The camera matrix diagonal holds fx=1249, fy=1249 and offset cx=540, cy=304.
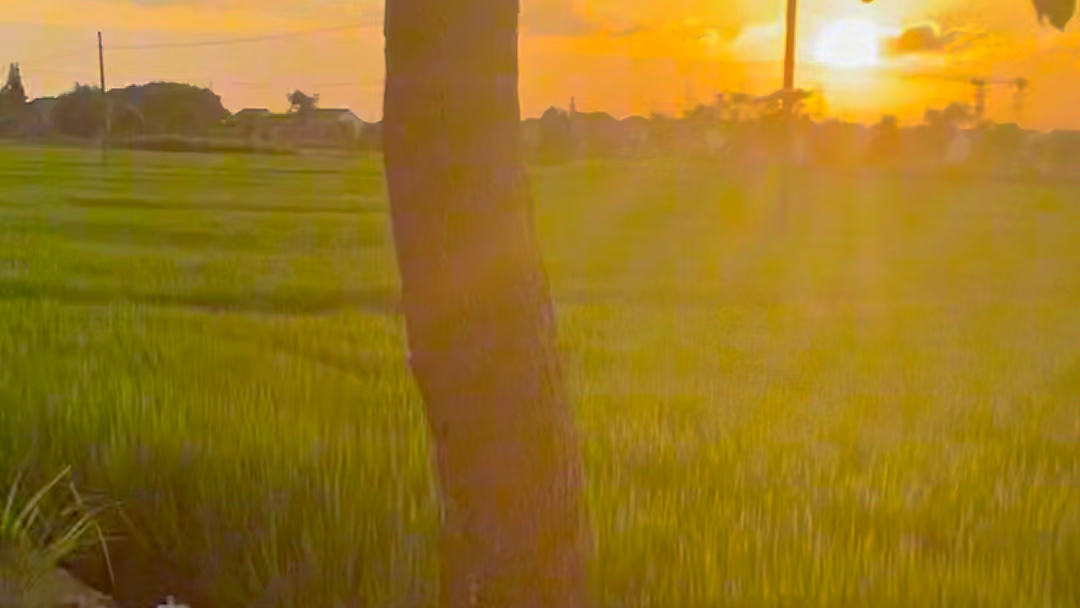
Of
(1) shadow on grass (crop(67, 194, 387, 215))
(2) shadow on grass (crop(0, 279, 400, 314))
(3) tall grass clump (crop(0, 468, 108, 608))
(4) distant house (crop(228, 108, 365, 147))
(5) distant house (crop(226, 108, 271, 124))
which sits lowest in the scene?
(3) tall grass clump (crop(0, 468, 108, 608))

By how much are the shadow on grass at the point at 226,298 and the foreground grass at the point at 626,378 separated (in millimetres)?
11

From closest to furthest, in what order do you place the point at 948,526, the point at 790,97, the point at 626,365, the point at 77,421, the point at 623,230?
1. the point at 948,526
2. the point at 77,421
3. the point at 626,365
4. the point at 790,97
5. the point at 623,230

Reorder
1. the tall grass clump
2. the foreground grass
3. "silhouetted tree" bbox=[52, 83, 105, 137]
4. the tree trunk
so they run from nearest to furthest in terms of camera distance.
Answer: the tree trunk
the tall grass clump
the foreground grass
"silhouetted tree" bbox=[52, 83, 105, 137]

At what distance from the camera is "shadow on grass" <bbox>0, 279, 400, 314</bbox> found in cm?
419

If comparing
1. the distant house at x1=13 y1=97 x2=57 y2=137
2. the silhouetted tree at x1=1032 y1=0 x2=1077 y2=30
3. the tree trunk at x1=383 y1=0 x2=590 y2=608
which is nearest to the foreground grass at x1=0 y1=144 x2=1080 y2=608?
the distant house at x1=13 y1=97 x2=57 y2=137

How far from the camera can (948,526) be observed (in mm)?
2559

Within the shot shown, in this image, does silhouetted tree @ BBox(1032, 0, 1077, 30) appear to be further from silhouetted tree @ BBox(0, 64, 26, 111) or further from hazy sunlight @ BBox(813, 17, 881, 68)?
silhouetted tree @ BBox(0, 64, 26, 111)

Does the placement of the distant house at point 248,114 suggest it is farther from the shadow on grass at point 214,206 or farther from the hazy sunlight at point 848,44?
the hazy sunlight at point 848,44

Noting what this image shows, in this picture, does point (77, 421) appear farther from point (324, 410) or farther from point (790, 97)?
point (790, 97)

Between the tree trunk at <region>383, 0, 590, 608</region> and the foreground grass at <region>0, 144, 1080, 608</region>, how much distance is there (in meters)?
0.43

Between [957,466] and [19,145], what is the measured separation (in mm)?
3348

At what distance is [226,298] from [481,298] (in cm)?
258

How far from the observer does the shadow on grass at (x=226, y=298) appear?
13.8 ft

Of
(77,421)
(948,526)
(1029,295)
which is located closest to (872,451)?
(948,526)
